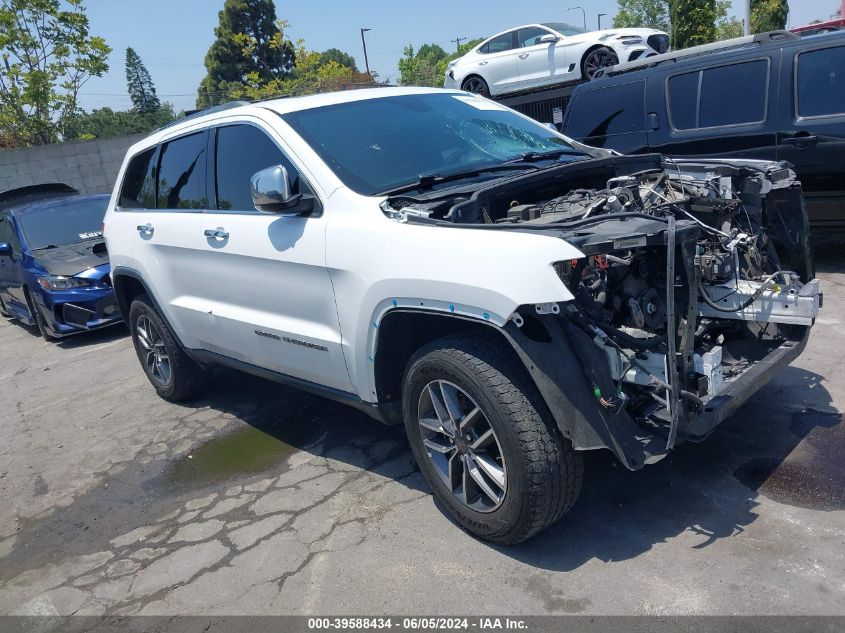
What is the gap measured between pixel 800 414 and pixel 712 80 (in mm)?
4228

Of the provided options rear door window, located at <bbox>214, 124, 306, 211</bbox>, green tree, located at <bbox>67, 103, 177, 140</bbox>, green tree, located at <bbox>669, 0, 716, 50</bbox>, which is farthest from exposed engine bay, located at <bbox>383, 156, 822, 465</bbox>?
green tree, located at <bbox>67, 103, 177, 140</bbox>

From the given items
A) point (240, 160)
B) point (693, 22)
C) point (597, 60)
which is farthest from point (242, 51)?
point (240, 160)

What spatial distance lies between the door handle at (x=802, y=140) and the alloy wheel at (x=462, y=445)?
487 cm

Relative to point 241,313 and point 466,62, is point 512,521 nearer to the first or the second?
point 241,313

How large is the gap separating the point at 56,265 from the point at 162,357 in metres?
3.73

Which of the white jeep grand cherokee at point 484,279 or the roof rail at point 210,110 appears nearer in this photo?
the white jeep grand cherokee at point 484,279

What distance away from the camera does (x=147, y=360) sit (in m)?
6.00

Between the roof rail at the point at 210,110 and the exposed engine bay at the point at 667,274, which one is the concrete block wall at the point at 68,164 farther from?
the exposed engine bay at the point at 667,274

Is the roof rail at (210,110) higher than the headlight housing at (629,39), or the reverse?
the headlight housing at (629,39)

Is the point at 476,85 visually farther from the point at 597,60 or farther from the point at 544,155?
the point at 544,155

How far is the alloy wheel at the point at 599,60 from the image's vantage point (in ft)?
39.2

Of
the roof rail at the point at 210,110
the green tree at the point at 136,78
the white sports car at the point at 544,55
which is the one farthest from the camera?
the green tree at the point at 136,78

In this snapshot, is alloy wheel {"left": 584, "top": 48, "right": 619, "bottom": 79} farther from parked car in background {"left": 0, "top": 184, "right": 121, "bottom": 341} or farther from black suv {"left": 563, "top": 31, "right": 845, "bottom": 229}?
parked car in background {"left": 0, "top": 184, "right": 121, "bottom": 341}

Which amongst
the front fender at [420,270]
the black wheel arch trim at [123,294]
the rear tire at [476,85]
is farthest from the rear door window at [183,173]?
the rear tire at [476,85]
